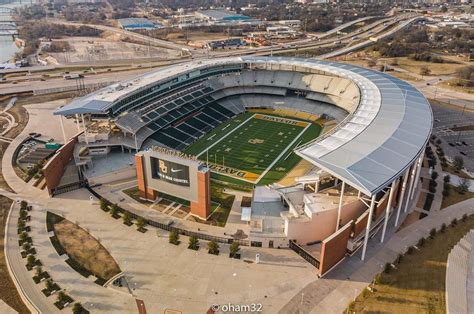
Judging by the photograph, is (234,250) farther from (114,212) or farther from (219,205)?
(114,212)

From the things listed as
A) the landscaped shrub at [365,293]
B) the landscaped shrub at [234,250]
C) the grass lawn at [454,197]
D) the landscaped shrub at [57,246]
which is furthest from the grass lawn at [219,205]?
the grass lawn at [454,197]

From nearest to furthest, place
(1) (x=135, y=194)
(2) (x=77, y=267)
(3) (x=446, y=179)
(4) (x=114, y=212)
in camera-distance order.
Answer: (2) (x=77, y=267)
(4) (x=114, y=212)
(1) (x=135, y=194)
(3) (x=446, y=179)

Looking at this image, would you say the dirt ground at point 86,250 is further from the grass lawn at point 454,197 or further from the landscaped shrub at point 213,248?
the grass lawn at point 454,197

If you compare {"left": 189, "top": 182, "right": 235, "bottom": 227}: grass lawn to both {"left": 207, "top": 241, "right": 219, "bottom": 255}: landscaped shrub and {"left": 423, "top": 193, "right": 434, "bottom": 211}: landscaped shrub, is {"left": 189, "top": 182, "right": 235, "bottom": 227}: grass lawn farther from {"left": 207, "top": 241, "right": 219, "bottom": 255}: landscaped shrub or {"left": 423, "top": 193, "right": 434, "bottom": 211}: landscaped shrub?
{"left": 423, "top": 193, "right": 434, "bottom": 211}: landscaped shrub

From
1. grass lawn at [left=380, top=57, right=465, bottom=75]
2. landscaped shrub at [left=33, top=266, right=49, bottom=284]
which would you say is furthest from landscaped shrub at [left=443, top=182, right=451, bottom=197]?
→ grass lawn at [left=380, top=57, right=465, bottom=75]

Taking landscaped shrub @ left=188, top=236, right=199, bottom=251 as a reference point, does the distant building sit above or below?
above

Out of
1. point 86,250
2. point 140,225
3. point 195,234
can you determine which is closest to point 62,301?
point 86,250
